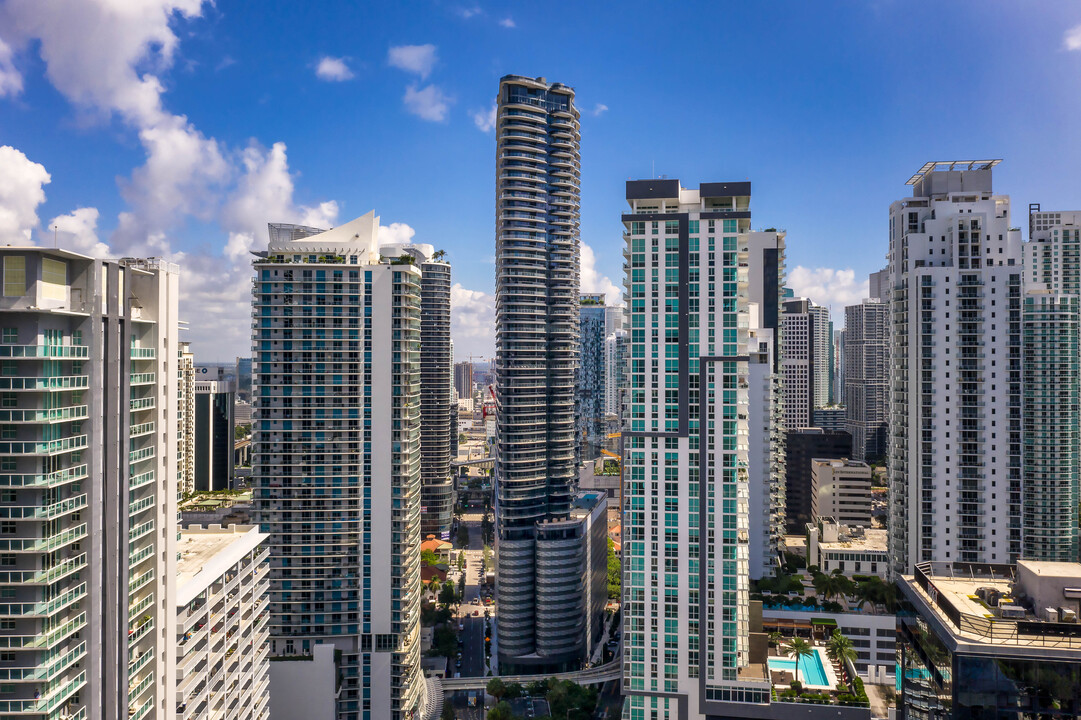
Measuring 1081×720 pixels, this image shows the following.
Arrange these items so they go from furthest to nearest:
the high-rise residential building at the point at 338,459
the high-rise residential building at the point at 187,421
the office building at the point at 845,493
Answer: the high-rise residential building at the point at 187,421 → the office building at the point at 845,493 → the high-rise residential building at the point at 338,459

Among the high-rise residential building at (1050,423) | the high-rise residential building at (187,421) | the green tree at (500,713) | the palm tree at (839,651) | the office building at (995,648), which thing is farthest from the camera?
the high-rise residential building at (187,421)

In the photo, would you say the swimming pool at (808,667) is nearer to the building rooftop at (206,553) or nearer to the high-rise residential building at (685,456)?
the high-rise residential building at (685,456)

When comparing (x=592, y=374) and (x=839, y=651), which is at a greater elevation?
(x=592, y=374)

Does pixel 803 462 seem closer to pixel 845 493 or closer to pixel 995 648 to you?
pixel 845 493

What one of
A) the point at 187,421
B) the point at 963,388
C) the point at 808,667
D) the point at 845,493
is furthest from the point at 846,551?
the point at 187,421

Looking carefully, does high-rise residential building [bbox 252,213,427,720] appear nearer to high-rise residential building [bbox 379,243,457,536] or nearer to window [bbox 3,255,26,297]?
window [bbox 3,255,26,297]

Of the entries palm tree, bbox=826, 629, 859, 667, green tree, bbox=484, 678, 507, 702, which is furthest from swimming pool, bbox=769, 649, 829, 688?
green tree, bbox=484, 678, 507, 702

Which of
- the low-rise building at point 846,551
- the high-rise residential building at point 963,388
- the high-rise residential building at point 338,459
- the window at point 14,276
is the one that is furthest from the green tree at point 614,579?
the window at point 14,276
